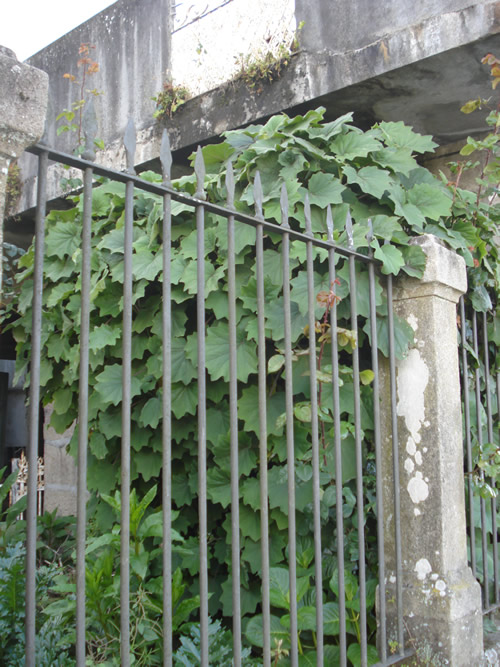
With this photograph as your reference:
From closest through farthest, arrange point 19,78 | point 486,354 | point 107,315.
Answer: point 19,78 → point 107,315 → point 486,354

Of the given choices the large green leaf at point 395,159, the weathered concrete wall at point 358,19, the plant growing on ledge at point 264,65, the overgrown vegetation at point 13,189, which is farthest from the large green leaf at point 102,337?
the overgrown vegetation at point 13,189

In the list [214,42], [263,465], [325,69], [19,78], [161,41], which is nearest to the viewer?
[19,78]

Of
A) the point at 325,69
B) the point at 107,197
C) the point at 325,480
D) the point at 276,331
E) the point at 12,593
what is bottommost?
the point at 12,593

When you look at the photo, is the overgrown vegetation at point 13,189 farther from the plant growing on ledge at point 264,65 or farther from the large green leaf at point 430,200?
the large green leaf at point 430,200

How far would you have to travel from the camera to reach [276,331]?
87.8 inches

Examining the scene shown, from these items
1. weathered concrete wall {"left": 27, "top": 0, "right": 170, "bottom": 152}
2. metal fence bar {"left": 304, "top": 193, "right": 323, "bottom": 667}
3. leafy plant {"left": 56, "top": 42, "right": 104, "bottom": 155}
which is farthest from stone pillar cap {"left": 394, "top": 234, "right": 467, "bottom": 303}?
weathered concrete wall {"left": 27, "top": 0, "right": 170, "bottom": 152}

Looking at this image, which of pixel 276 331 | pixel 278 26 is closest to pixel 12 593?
pixel 276 331

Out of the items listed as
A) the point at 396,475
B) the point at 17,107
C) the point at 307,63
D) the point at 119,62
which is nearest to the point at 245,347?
the point at 396,475

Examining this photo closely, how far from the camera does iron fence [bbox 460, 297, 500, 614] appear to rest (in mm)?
2715

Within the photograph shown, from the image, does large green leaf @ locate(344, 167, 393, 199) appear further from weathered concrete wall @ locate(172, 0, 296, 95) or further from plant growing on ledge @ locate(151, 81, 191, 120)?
plant growing on ledge @ locate(151, 81, 191, 120)

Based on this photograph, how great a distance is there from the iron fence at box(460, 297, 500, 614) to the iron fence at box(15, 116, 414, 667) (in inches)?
20.2

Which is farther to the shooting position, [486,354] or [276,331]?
[486,354]

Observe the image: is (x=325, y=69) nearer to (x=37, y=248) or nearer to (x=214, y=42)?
(x=214, y=42)

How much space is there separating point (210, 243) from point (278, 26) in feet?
7.33
